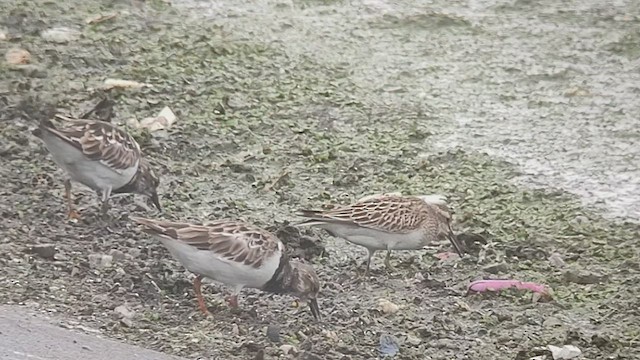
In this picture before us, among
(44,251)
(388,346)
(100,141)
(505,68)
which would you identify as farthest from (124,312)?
(505,68)

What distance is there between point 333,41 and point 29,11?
2.42 metres

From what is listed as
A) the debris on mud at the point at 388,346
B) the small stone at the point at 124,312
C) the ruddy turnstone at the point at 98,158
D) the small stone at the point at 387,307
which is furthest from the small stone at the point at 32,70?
the debris on mud at the point at 388,346

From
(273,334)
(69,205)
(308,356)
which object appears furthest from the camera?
(69,205)

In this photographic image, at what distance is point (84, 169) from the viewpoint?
22.2 feet

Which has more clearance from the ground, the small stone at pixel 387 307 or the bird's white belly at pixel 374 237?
the bird's white belly at pixel 374 237

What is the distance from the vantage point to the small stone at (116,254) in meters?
6.33

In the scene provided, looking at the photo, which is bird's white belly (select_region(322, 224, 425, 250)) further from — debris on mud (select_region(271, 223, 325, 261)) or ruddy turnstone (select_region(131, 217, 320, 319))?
ruddy turnstone (select_region(131, 217, 320, 319))

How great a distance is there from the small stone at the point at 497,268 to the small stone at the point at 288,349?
1467mm

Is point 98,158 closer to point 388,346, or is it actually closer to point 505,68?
point 388,346

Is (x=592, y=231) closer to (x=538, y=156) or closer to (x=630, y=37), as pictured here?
(x=538, y=156)

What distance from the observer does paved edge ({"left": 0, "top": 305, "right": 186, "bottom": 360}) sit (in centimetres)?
505

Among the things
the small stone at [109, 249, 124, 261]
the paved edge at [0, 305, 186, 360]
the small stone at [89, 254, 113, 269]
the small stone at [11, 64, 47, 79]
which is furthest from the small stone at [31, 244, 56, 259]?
the small stone at [11, 64, 47, 79]

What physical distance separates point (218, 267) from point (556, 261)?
6.34 feet

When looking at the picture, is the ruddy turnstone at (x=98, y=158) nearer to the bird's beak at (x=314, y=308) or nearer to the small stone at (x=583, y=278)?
the bird's beak at (x=314, y=308)
